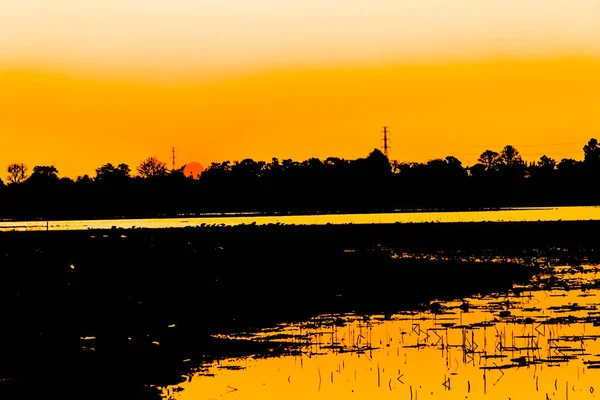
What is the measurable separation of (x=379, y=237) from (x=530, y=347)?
62033mm

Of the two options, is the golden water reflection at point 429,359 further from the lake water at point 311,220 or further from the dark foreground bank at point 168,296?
the lake water at point 311,220

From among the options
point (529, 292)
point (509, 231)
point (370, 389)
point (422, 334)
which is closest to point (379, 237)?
point (509, 231)

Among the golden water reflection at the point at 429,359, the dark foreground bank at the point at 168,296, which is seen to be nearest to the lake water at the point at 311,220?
the dark foreground bank at the point at 168,296

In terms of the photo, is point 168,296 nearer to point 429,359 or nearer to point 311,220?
point 429,359

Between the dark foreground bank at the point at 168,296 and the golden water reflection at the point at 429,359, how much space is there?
1.31 meters

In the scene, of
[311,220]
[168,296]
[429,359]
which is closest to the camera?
[429,359]

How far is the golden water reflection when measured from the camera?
1903cm

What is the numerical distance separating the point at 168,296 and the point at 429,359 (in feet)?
45.1

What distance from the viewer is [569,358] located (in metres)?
21.8

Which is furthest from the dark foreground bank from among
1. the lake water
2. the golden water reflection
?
the lake water

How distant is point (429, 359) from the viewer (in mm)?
22266

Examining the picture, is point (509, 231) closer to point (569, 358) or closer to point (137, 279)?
point (137, 279)

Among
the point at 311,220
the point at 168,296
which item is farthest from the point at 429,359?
the point at 311,220

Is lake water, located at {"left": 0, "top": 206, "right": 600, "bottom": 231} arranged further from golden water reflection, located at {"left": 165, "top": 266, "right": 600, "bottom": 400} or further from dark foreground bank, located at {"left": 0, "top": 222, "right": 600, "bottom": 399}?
golden water reflection, located at {"left": 165, "top": 266, "right": 600, "bottom": 400}
